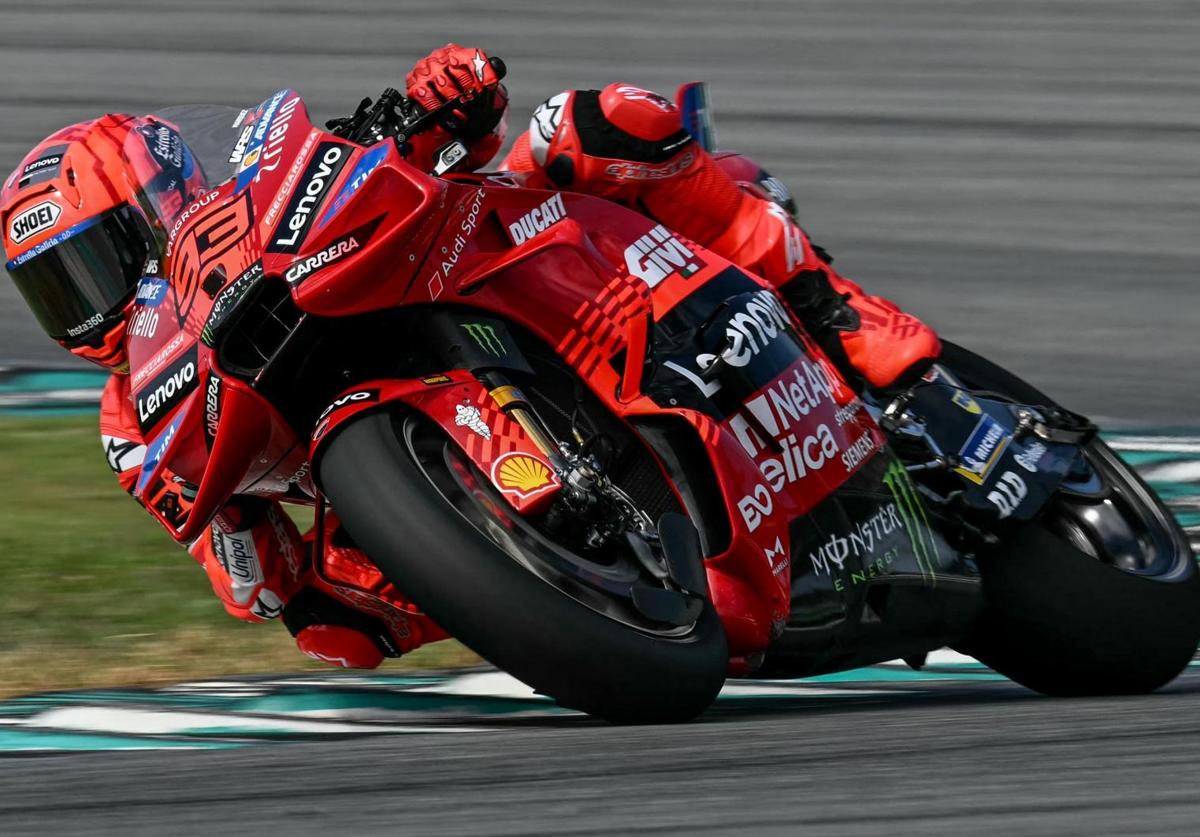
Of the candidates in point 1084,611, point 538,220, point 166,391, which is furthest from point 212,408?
point 1084,611

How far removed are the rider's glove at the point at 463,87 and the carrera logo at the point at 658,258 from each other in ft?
1.14

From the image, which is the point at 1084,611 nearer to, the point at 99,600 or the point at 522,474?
the point at 522,474

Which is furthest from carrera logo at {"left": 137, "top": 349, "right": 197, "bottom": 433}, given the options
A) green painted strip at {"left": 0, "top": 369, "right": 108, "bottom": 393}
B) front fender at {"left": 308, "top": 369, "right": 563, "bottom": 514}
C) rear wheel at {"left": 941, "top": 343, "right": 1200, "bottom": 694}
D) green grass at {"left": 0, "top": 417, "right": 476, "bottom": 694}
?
green painted strip at {"left": 0, "top": 369, "right": 108, "bottom": 393}

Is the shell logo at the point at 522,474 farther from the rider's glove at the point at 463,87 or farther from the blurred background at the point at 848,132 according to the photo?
the blurred background at the point at 848,132

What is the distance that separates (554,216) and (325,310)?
0.58m

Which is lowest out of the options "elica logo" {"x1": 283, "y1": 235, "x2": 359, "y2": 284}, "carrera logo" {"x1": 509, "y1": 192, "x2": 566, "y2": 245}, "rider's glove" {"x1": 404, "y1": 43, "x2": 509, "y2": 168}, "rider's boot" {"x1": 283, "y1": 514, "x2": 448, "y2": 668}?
"rider's boot" {"x1": 283, "y1": 514, "x2": 448, "y2": 668}

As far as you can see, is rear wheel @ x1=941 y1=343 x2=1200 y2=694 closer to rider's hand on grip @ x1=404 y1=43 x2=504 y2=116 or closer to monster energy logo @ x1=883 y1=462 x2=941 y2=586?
monster energy logo @ x1=883 y1=462 x2=941 y2=586

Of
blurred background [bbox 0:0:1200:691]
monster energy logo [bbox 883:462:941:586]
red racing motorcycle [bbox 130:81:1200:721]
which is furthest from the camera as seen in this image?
blurred background [bbox 0:0:1200:691]

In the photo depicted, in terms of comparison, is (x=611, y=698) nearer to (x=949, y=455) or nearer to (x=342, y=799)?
A: (x=342, y=799)

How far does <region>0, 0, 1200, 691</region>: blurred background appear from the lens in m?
6.05

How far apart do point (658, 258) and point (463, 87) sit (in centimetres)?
47

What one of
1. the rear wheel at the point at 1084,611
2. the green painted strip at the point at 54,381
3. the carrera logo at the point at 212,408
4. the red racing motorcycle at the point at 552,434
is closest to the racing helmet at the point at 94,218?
the red racing motorcycle at the point at 552,434

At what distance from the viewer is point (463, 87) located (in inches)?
132

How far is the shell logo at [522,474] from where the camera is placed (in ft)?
9.67
